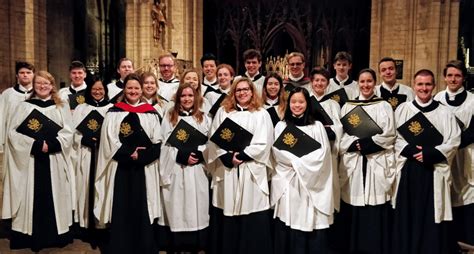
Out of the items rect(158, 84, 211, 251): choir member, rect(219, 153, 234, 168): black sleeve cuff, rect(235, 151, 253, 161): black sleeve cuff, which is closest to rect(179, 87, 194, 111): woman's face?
rect(158, 84, 211, 251): choir member

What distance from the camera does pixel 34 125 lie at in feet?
14.0

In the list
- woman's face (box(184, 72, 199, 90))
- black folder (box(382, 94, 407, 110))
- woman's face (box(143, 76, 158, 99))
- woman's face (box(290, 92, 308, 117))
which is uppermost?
woman's face (box(184, 72, 199, 90))

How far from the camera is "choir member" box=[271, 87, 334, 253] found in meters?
3.65

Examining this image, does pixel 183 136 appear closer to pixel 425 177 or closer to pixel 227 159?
pixel 227 159

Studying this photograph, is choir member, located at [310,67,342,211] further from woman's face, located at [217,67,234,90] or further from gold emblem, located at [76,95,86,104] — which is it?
gold emblem, located at [76,95,86,104]

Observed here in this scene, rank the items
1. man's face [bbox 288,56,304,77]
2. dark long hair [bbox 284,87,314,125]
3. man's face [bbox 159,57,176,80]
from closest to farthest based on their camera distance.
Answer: dark long hair [bbox 284,87,314,125], man's face [bbox 288,56,304,77], man's face [bbox 159,57,176,80]

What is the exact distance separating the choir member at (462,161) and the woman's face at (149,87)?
2937 millimetres

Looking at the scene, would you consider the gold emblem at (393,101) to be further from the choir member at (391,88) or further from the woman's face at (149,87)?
the woman's face at (149,87)

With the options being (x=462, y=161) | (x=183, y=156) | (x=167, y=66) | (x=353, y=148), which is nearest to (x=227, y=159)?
(x=183, y=156)

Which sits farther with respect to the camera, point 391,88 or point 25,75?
point 25,75

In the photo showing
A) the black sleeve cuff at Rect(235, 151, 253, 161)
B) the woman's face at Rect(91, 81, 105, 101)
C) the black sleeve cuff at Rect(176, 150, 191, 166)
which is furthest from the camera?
the woman's face at Rect(91, 81, 105, 101)

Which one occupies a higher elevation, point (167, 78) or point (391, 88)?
point (167, 78)

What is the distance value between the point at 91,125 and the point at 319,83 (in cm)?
239

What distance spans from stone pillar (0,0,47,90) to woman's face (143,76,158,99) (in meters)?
5.76
